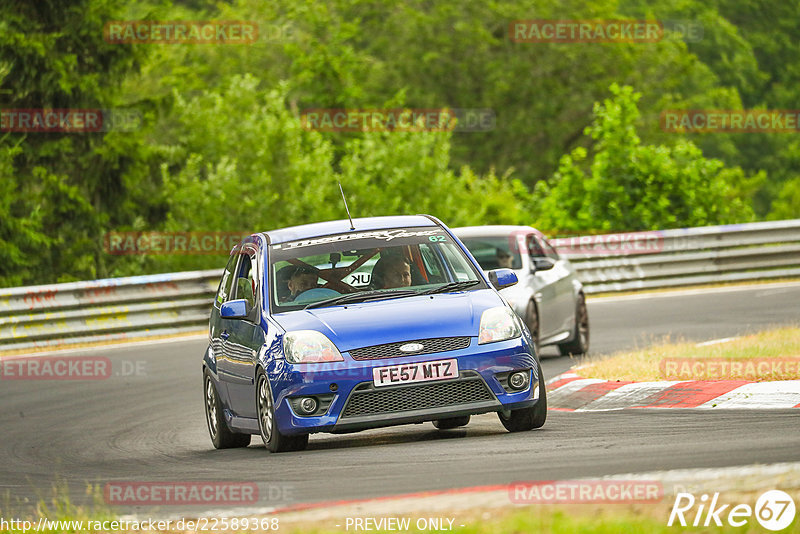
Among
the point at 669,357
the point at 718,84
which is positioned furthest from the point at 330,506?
the point at 718,84

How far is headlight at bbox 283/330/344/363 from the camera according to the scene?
370 inches

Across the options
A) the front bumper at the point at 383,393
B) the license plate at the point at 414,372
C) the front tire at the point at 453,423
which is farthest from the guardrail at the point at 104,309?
the license plate at the point at 414,372

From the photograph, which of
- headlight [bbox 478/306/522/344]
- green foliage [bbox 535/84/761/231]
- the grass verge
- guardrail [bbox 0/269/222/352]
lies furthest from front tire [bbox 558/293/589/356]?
green foliage [bbox 535/84/761/231]

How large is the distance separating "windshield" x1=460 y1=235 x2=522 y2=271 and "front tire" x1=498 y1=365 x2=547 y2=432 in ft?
20.8

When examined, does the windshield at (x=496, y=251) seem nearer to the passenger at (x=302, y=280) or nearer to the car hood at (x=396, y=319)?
the passenger at (x=302, y=280)

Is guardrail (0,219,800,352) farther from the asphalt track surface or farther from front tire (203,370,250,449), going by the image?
front tire (203,370,250,449)

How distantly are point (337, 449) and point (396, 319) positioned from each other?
93 cm

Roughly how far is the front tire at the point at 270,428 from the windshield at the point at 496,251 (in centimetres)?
661

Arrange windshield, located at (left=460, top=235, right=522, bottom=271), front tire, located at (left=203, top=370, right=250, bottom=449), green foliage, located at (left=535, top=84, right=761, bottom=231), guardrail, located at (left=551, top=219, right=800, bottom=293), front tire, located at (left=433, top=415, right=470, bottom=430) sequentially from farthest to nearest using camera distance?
green foliage, located at (left=535, top=84, right=761, bottom=231)
guardrail, located at (left=551, top=219, right=800, bottom=293)
windshield, located at (left=460, top=235, right=522, bottom=271)
front tire, located at (left=203, top=370, right=250, bottom=449)
front tire, located at (left=433, top=415, right=470, bottom=430)

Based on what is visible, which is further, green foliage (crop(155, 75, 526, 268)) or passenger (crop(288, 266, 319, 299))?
green foliage (crop(155, 75, 526, 268))

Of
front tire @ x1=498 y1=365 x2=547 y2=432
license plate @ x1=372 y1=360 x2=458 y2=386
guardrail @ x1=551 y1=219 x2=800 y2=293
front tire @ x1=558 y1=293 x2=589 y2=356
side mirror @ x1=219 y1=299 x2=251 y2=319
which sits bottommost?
guardrail @ x1=551 y1=219 x2=800 y2=293

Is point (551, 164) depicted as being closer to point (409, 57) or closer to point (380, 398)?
point (409, 57)

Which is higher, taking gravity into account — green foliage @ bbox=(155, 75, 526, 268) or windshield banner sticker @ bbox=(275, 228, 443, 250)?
windshield banner sticker @ bbox=(275, 228, 443, 250)

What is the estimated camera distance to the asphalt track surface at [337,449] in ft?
24.6
